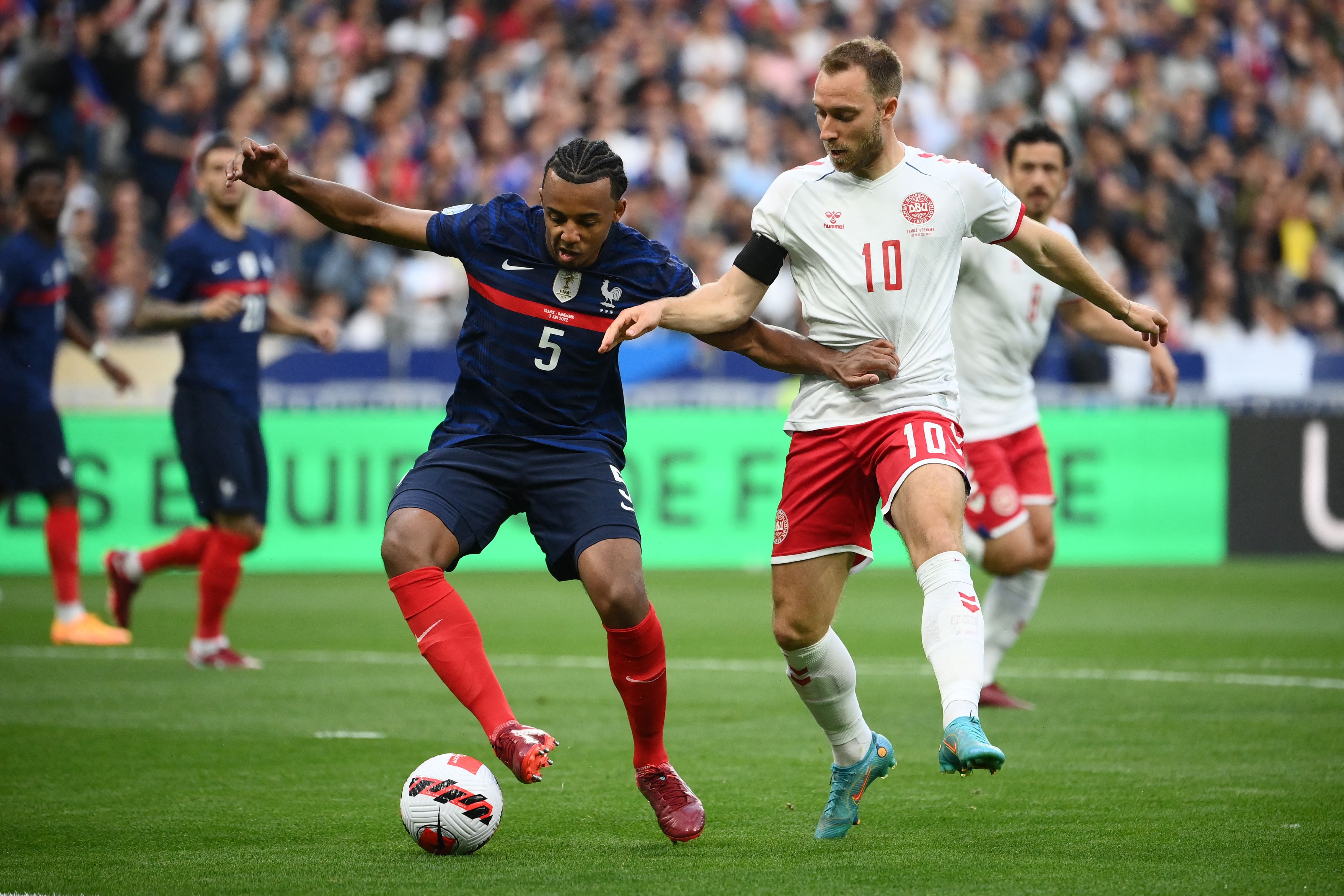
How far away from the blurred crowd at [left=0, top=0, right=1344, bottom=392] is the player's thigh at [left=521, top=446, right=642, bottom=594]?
35.8ft

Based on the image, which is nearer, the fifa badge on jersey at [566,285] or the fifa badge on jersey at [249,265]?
the fifa badge on jersey at [566,285]

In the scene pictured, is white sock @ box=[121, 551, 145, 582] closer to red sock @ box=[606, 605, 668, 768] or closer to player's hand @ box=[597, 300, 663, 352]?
red sock @ box=[606, 605, 668, 768]

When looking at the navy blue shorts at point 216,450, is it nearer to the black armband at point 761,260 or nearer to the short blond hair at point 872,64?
the black armband at point 761,260

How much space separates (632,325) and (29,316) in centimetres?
736

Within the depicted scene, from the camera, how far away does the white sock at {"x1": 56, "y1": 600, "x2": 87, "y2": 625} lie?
10.9 metres

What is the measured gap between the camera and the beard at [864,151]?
5.46 metres

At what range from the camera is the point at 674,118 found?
64.4 feet

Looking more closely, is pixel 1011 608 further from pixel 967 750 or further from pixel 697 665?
pixel 967 750

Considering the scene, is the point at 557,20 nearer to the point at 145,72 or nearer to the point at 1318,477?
the point at 145,72

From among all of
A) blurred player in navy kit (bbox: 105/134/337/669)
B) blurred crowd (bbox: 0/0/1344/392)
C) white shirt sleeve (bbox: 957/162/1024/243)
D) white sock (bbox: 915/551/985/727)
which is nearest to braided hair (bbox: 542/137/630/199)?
white shirt sleeve (bbox: 957/162/1024/243)

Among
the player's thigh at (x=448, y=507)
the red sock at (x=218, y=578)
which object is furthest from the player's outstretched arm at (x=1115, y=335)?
the red sock at (x=218, y=578)

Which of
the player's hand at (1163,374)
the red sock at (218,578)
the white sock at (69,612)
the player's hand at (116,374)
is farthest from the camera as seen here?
the player's hand at (116,374)

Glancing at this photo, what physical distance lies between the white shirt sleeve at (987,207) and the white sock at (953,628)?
1.11m

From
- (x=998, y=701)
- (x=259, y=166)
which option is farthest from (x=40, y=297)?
(x=998, y=701)
